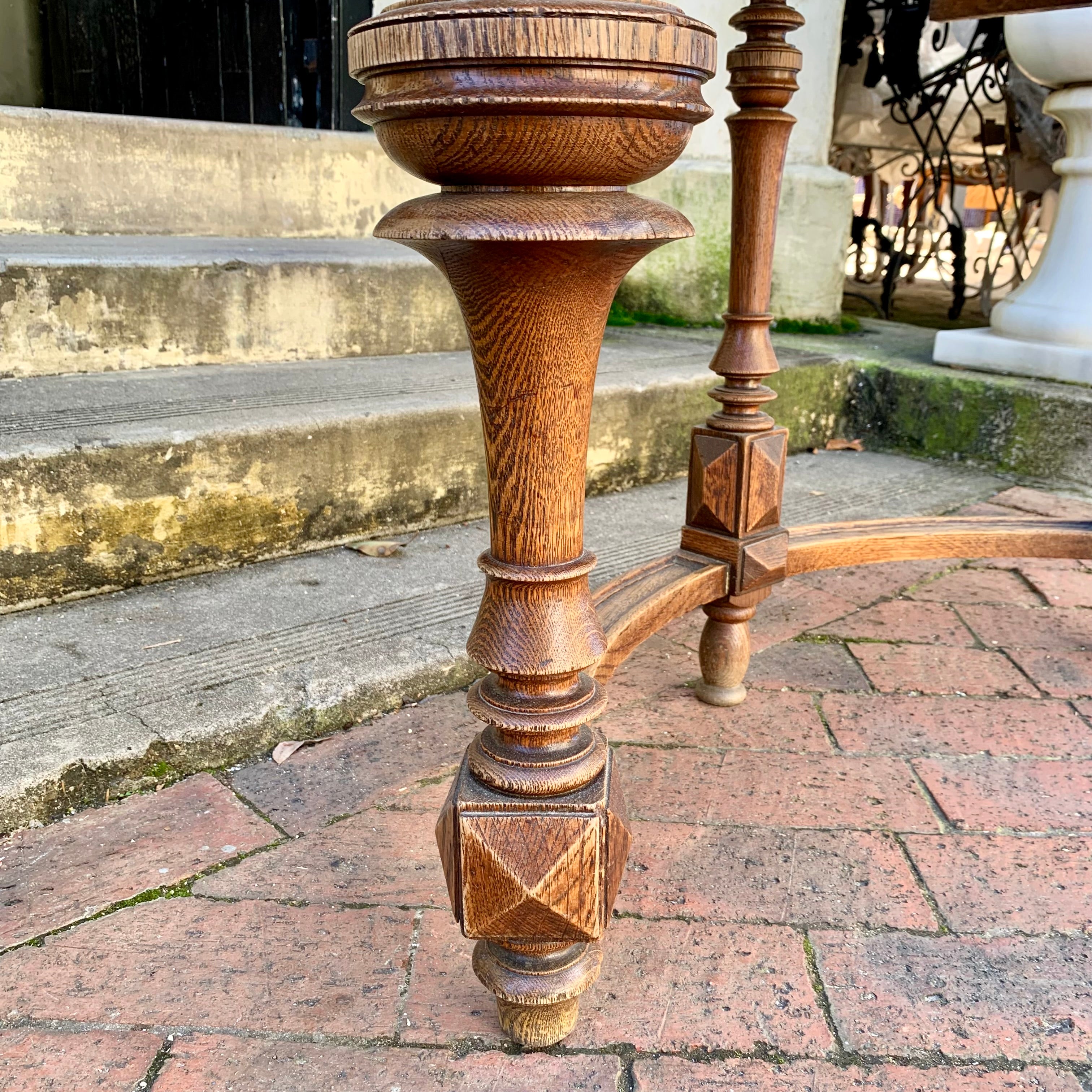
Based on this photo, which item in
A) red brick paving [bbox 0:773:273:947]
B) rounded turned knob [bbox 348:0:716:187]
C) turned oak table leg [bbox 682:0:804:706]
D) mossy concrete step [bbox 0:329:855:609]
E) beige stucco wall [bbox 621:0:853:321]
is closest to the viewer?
rounded turned knob [bbox 348:0:716:187]

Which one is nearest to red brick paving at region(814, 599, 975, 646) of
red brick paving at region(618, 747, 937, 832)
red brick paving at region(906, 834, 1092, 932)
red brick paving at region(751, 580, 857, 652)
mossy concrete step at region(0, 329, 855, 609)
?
red brick paving at region(751, 580, 857, 652)

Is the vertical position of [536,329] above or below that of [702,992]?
above

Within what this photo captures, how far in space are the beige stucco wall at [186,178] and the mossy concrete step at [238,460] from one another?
60 cm

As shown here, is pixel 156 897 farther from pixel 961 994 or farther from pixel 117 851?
pixel 961 994

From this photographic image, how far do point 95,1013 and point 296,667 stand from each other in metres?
0.60

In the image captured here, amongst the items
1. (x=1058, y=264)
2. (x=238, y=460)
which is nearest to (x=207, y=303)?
(x=238, y=460)

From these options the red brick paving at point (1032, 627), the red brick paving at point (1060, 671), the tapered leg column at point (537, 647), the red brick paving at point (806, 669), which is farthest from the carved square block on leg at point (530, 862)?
the red brick paving at point (1032, 627)

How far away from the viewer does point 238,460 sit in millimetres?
1808

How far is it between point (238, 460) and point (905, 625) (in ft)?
4.03

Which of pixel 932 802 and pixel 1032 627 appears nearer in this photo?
pixel 932 802

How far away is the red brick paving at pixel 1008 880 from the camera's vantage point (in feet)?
3.69

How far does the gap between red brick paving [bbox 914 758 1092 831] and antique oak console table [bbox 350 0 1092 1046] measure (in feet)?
1.67

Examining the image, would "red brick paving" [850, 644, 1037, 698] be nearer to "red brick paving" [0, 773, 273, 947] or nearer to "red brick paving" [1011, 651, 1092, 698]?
"red brick paving" [1011, 651, 1092, 698]

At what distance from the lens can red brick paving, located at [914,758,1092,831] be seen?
1312mm
